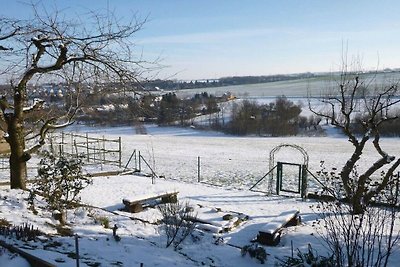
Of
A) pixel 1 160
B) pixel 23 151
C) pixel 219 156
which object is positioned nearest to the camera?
pixel 23 151

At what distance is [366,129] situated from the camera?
11.0 meters

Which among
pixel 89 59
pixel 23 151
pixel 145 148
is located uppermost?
pixel 89 59

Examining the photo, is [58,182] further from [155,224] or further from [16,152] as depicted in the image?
[155,224]

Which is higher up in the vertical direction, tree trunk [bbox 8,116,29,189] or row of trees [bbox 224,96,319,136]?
tree trunk [bbox 8,116,29,189]

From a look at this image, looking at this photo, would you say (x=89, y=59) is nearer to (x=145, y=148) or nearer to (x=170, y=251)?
(x=170, y=251)

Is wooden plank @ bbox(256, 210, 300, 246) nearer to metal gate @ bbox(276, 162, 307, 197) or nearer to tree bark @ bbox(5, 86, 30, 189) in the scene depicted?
metal gate @ bbox(276, 162, 307, 197)

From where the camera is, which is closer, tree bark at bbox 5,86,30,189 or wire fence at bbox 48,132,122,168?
tree bark at bbox 5,86,30,189

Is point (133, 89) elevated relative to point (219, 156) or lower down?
elevated

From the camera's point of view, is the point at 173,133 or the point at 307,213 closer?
the point at 307,213

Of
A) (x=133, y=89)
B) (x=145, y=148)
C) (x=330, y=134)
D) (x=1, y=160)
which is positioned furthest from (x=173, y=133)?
(x=133, y=89)

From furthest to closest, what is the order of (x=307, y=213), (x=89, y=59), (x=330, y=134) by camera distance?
1. (x=330, y=134)
2. (x=307, y=213)
3. (x=89, y=59)

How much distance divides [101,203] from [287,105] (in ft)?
171

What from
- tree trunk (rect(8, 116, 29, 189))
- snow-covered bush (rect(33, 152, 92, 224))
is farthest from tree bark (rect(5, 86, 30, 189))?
snow-covered bush (rect(33, 152, 92, 224))

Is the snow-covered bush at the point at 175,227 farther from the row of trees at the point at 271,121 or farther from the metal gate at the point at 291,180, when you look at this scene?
the row of trees at the point at 271,121
